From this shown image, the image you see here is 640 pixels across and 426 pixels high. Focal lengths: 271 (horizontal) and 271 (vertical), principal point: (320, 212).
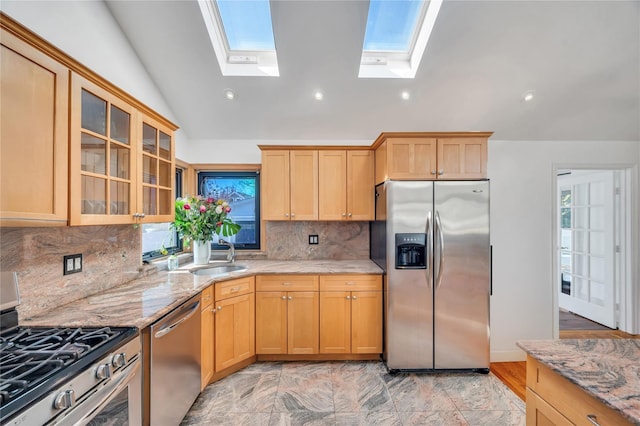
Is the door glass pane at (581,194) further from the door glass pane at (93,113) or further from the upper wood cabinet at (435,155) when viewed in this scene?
the door glass pane at (93,113)

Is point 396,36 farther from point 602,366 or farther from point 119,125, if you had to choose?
point 602,366

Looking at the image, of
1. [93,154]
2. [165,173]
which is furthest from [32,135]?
[165,173]

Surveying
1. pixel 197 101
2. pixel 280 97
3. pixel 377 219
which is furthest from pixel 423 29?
pixel 197 101

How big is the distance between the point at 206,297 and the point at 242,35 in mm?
2311

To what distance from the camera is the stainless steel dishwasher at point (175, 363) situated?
151 centimetres

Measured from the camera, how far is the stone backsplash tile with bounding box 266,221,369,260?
3.32 m

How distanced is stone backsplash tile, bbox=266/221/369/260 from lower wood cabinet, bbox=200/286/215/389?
1.15 m

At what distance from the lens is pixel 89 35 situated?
6.06ft

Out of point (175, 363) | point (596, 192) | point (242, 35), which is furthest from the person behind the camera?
point (596, 192)

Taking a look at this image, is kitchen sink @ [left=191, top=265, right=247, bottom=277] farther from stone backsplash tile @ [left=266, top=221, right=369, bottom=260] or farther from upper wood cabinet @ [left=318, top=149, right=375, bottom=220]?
upper wood cabinet @ [left=318, top=149, right=375, bottom=220]

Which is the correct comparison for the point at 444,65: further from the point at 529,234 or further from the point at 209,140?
the point at 209,140

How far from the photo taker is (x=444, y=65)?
2.45m

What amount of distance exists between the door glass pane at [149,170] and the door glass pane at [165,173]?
0.21 feet

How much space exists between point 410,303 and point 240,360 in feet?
5.47
